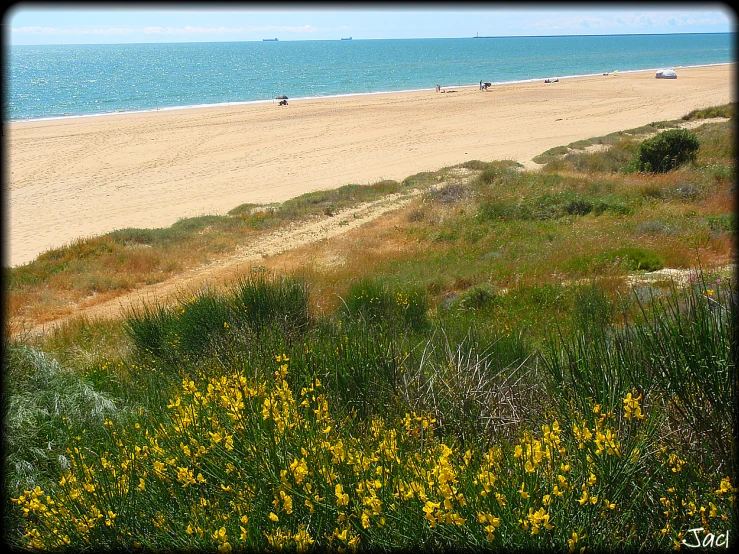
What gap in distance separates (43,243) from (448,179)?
1216cm

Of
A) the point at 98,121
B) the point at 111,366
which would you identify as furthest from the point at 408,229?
the point at 98,121

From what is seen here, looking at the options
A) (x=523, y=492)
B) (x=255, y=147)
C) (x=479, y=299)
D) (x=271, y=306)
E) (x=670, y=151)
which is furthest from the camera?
(x=255, y=147)

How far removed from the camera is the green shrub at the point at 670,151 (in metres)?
17.3

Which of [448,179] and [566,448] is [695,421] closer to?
[566,448]

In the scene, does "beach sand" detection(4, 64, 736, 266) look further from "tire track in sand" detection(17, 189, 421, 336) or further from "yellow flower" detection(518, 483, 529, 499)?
"yellow flower" detection(518, 483, 529, 499)

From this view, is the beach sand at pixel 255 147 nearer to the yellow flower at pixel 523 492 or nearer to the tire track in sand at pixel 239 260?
the tire track in sand at pixel 239 260

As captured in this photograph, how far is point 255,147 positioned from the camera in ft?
105

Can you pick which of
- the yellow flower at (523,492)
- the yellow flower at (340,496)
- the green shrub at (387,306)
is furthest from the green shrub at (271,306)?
the yellow flower at (523,492)

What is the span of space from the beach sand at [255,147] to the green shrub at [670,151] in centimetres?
802

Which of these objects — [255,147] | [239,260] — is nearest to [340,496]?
[239,260]

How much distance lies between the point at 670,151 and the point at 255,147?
66.1 feet

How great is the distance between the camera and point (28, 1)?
3.87 meters

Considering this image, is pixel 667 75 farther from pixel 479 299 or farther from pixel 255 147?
pixel 479 299

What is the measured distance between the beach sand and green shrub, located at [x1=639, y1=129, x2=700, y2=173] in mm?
8020
